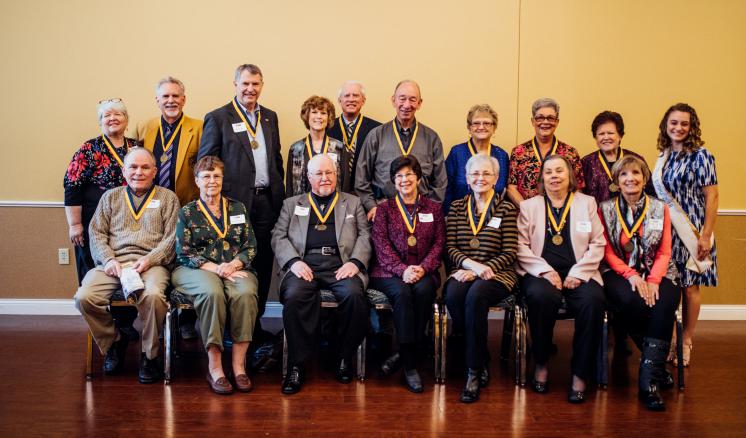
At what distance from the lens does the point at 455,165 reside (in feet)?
14.3

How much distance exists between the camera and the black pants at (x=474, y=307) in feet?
11.5

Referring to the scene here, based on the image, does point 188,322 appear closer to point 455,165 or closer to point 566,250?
point 455,165

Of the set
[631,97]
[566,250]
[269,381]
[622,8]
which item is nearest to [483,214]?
[566,250]

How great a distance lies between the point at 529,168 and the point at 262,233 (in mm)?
1892

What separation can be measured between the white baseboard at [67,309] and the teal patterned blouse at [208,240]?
151cm

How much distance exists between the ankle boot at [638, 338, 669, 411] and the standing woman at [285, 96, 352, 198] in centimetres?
Result: 213

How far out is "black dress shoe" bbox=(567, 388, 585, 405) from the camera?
11.0ft

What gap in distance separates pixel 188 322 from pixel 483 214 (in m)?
2.36

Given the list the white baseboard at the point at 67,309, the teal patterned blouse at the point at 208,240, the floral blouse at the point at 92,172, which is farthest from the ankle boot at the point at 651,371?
the floral blouse at the point at 92,172

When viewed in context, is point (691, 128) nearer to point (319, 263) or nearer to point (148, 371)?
point (319, 263)

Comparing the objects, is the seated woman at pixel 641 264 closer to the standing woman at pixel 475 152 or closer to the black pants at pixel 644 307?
the black pants at pixel 644 307

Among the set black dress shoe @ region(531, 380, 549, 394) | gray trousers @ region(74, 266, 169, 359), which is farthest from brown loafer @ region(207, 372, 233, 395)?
black dress shoe @ region(531, 380, 549, 394)

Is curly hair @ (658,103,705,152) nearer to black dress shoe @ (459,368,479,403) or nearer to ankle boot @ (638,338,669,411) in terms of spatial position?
ankle boot @ (638,338,669,411)

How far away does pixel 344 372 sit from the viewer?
3.64m
